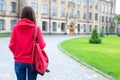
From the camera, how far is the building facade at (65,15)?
53.2 m

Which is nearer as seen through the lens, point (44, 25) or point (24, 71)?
point (24, 71)

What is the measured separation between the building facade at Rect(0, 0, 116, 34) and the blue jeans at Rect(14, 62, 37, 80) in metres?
45.8

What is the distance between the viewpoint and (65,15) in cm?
6662

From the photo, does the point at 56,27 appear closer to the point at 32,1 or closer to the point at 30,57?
the point at 32,1

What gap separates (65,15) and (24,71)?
6118cm

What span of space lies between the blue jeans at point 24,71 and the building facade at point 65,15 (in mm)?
45776

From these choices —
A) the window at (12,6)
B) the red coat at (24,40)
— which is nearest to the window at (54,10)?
the window at (12,6)

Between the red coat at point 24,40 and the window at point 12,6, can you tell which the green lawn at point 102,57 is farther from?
the window at point 12,6

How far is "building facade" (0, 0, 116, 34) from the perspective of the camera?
174ft

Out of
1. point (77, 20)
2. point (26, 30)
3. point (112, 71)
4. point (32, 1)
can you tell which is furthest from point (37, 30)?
point (77, 20)

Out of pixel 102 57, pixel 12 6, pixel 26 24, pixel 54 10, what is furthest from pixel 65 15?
pixel 26 24

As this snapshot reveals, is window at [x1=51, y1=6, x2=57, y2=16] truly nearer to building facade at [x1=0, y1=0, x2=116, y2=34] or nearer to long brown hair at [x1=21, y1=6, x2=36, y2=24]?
building facade at [x1=0, y1=0, x2=116, y2=34]

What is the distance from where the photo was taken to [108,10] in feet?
290

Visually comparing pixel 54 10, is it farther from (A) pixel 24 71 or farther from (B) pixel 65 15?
(A) pixel 24 71
